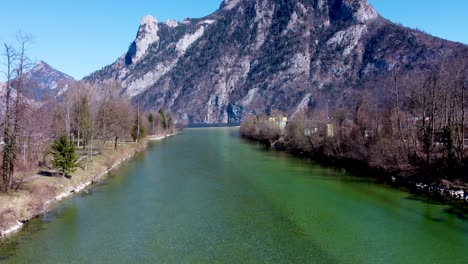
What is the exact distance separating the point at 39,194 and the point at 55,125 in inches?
1145

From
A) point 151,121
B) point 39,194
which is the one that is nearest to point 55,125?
point 39,194

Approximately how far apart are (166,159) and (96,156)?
38.4 ft

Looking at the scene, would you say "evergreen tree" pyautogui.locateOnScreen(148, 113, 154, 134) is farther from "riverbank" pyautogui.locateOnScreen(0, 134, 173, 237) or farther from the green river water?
the green river water

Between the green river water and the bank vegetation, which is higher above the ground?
the bank vegetation

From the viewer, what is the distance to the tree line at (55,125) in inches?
969

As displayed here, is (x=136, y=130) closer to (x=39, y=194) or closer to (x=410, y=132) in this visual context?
(x=410, y=132)

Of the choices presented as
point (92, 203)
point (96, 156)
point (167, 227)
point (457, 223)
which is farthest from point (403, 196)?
point (96, 156)

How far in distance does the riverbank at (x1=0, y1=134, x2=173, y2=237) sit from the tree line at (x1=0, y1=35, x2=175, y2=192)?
1.03 m

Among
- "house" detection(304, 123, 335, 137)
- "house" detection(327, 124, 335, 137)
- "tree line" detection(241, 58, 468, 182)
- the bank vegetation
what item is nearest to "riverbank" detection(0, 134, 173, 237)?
the bank vegetation

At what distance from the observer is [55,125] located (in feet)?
174

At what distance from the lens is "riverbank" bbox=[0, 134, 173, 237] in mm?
22031

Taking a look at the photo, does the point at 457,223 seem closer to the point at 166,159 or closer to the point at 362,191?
the point at 362,191

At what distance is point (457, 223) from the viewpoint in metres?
25.3

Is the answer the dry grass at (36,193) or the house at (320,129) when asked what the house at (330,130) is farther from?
the dry grass at (36,193)
